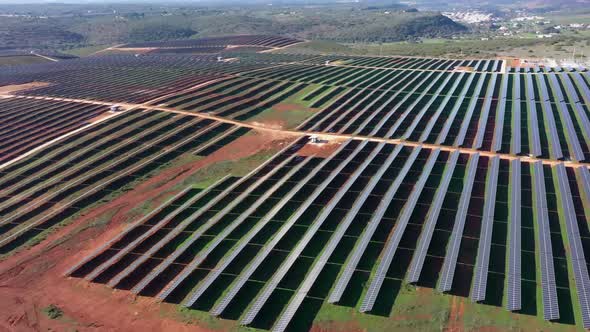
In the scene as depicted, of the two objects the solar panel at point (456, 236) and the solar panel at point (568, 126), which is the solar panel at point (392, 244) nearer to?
the solar panel at point (456, 236)

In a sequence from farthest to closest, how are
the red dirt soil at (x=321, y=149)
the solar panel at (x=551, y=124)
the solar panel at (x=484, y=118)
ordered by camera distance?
the red dirt soil at (x=321, y=149) → the solar panel at (x=484, y=118) → the solar panel at (x=551, y=124)

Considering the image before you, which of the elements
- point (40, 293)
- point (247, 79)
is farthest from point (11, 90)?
point (40, 293)

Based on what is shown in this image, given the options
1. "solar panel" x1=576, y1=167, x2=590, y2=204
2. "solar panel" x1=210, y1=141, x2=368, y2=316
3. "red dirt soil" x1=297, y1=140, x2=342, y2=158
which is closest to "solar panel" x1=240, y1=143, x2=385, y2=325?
"solar panel" x1=210, y1=141, x2=368, y2=316

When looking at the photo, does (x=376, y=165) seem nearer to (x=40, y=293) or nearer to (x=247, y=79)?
(x=40, y=293)

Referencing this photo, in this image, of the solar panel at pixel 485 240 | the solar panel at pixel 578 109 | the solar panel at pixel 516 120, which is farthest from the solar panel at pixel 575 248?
the solar panel at pixel 578 109

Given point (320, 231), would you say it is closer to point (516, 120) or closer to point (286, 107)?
point (286, 107)
